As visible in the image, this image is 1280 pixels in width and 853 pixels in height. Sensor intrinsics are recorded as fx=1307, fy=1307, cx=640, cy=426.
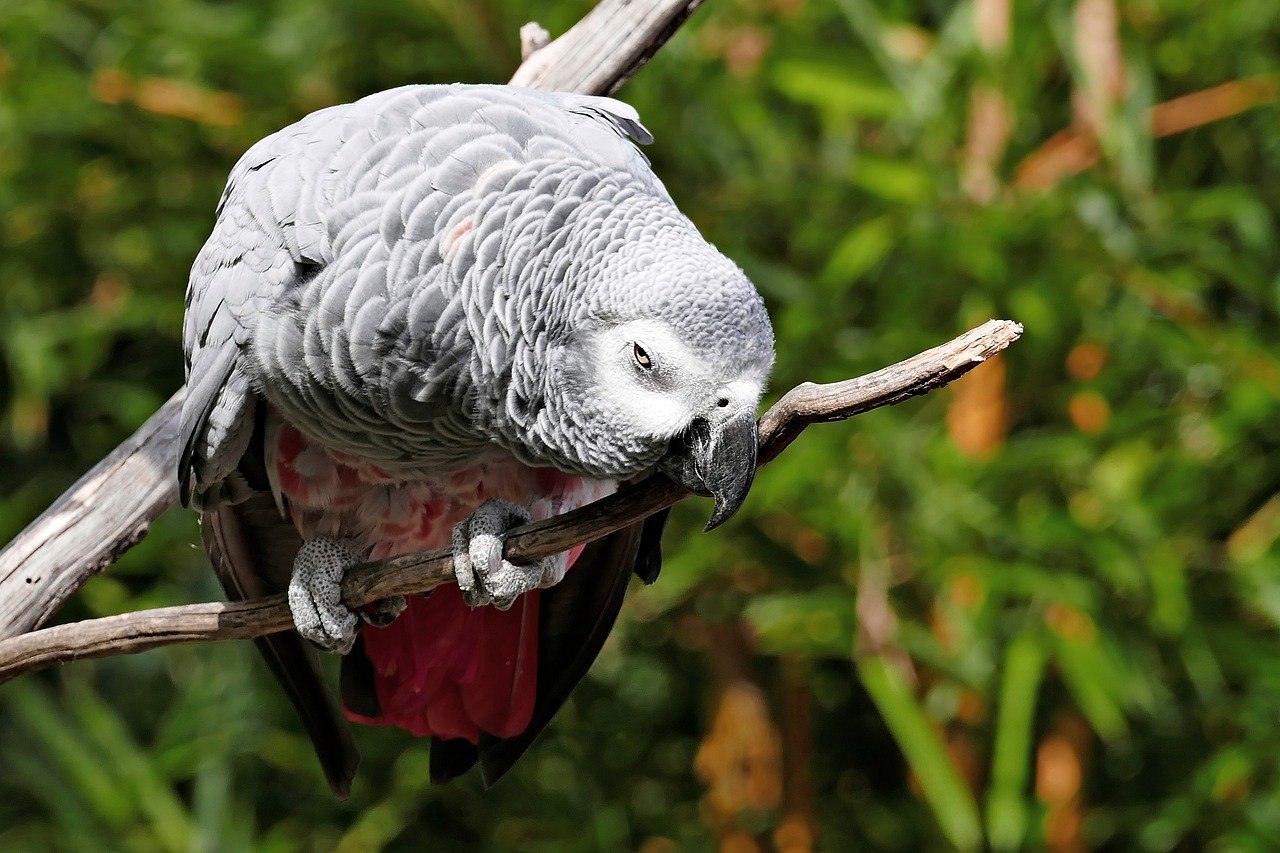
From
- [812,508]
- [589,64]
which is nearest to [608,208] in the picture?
Result: [589,64]

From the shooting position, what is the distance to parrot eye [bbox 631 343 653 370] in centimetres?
89

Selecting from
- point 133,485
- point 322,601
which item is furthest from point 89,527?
point 322,601

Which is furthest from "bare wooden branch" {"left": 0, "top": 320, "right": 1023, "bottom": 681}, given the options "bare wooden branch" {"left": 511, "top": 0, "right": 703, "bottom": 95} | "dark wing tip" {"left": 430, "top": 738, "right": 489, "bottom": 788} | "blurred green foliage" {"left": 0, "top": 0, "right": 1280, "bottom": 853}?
"blurred green foliage" {"left": 0, "top": 0, "right": 1280, "bottom": 853}

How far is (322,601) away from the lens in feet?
3.79

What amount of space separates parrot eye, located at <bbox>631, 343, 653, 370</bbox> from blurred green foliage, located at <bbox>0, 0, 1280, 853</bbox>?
886mm

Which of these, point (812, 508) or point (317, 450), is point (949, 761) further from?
point (317, 450)

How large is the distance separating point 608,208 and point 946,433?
1.01m

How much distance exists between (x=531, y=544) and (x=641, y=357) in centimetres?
Answer: 18

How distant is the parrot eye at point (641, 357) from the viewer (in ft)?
2.93

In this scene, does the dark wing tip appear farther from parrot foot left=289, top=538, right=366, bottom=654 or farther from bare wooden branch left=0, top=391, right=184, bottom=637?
bare wooden branch left=0, top=391, right=184, bottom=637

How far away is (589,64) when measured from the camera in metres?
1.38

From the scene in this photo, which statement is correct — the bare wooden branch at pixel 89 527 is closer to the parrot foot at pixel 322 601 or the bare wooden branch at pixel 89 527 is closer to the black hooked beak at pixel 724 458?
the parrot foot at pixel 322 601

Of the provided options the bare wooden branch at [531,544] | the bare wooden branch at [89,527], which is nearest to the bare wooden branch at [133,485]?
the bare wooden branch at [89,527]

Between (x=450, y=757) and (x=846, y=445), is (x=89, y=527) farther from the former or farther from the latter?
(x=846, y=445)
